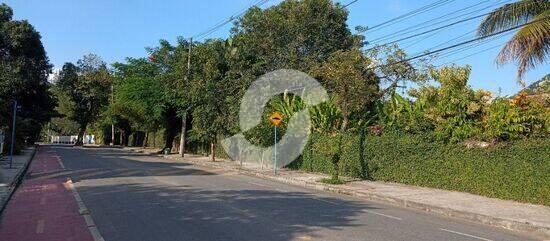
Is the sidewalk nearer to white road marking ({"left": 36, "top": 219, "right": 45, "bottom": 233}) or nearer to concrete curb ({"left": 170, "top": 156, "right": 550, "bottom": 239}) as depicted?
concrete curb ({"left": 170, "top": 156, "right": 550, "bottom": 239})

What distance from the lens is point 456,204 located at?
15109 mm

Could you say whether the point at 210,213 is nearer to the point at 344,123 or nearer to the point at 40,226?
the point at 40,226

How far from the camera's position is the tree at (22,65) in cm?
4884

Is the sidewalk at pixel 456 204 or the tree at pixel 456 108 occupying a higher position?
the tree at pixel 456 108

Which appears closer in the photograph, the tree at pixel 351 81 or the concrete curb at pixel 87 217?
the concrete curb at pixel 87 217

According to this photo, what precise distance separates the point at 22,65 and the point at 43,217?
4212 centimetres

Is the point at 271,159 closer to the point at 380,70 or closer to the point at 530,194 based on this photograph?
the point at 380,70

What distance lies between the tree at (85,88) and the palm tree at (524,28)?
226 ft

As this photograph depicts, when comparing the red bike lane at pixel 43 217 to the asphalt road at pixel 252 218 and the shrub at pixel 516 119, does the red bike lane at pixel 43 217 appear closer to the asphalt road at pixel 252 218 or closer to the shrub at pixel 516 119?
the asphalt road at pixel 252 218

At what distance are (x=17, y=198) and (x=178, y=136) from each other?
36.8 metres

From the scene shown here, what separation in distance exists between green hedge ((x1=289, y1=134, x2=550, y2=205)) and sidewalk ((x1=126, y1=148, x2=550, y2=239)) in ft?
1.44

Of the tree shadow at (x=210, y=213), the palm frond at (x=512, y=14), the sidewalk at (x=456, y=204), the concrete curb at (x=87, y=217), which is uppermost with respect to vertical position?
the palm frond at (x=512, y=14)

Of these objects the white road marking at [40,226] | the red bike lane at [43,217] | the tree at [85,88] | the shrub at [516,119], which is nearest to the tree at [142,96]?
the tree at [85,88]

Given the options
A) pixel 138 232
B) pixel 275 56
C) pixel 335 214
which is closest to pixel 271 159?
pixel 275 56
